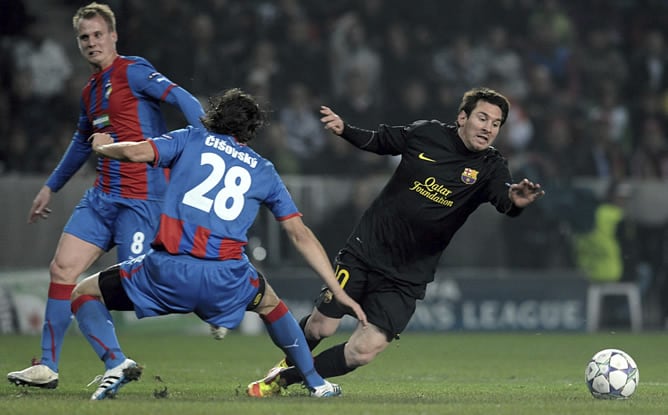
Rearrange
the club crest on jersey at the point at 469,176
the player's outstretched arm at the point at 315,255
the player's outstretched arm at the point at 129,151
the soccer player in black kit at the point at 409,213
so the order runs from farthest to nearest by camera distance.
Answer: the club crest on jersey at the point at 469,176 → the soccer player in black kit at the point at 409,213 → the player's outstretched arm at the point at 315,255 → the player's outstretched arm at the point at 129,151

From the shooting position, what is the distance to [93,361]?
10773mm

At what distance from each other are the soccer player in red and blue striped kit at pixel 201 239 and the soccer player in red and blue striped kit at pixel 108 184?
0.73m

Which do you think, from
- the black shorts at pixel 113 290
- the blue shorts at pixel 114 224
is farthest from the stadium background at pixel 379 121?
the black shorts at pixel 113 290

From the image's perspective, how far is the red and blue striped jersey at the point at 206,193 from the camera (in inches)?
257

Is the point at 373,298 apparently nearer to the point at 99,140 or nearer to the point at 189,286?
the point at 189,286

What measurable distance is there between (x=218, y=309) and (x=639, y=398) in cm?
279

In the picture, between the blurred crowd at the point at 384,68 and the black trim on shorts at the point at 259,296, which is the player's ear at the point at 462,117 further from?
the blurred crowd at the point at 384,68

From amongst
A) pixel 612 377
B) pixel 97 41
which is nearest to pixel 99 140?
pixel 97 41

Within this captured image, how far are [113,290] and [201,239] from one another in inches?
26.5

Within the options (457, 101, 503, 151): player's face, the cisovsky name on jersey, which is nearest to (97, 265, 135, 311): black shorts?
the cisovsky name on jersey

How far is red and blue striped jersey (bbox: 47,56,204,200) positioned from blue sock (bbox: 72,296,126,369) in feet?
3.88

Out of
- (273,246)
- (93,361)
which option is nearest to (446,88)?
(273,246)

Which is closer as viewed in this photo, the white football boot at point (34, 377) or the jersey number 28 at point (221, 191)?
the jersey number 28 at point (221, 191)

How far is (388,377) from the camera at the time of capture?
962cm
